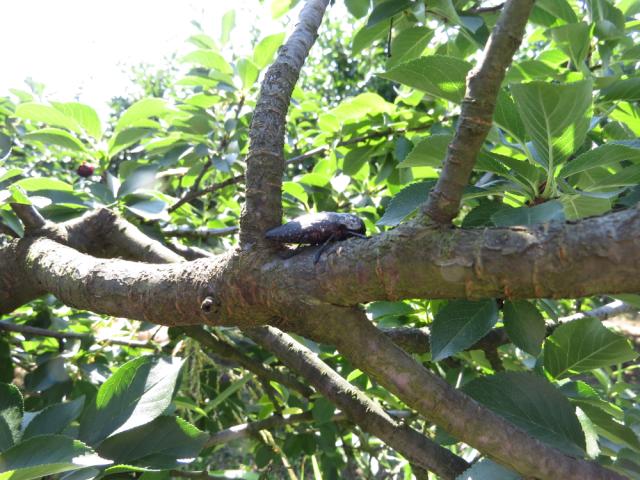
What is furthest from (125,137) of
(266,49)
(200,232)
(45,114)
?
(266,49)

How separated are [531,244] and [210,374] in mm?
1667

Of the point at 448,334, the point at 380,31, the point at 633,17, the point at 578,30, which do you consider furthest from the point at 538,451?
the point at 633,17

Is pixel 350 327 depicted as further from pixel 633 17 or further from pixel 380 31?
pixel 633 17

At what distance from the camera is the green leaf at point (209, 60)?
1676 mm

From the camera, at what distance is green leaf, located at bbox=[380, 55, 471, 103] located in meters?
0.77

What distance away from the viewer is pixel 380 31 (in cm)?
135

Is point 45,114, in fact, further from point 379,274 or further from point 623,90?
point 623,90

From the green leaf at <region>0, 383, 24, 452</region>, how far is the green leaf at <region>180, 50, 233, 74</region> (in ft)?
3.57

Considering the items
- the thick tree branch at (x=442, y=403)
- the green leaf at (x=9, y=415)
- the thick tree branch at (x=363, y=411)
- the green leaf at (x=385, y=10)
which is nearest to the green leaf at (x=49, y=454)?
the green leaf at (x=9, y=415)

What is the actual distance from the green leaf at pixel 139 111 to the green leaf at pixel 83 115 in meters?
0.06

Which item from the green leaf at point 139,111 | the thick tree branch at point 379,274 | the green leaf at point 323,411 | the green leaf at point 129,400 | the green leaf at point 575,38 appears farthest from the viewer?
the green leaf at point 139,111

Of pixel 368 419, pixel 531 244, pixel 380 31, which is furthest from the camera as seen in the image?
pixel 380 31

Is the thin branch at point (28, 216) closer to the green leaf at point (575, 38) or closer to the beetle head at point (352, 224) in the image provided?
the beetle head at point (352, 224)

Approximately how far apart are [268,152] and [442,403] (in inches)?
17.3
